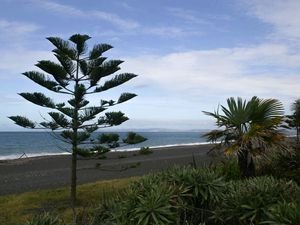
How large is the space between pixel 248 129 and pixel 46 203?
5.02 m

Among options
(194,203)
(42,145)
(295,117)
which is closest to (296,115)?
(295,117)

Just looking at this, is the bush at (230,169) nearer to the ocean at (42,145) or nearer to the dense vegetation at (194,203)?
the ocean at (42,145)

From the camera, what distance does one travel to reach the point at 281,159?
9.28 m

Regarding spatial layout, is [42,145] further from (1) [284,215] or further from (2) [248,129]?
(1) [284,215]

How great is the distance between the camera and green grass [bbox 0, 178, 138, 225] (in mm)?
8944

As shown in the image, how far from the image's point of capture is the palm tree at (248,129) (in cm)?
873

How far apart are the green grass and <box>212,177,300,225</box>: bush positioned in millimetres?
3986

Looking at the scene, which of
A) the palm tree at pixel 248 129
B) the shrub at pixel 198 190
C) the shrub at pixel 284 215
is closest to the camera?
the shrub at pixel 284 215

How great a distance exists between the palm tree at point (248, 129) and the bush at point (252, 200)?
377 cm

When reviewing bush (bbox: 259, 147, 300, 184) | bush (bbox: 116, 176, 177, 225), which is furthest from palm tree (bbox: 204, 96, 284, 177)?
bush (bbox: 116, 176, 177, 225)

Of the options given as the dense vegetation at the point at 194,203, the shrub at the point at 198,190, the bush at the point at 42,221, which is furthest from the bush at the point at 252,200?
the bush at the point at 42,221

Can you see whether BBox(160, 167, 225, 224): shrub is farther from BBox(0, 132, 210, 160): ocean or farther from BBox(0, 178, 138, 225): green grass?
BBox(0, 132, 210, 160): ocean

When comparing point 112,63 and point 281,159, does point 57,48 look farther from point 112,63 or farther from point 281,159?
point 281,159

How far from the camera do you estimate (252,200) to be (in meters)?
4.61
